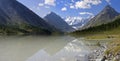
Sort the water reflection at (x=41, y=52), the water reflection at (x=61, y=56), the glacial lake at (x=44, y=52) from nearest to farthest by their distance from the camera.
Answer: the water reflection at (x=61, y=56), the glacial lake at (x=44, y=52), the water reflection at (x=41, y=52)

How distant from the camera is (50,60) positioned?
38969 millimetres

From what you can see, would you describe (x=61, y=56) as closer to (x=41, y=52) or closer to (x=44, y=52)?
(x=44, y=52)

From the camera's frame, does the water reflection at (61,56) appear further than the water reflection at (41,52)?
No

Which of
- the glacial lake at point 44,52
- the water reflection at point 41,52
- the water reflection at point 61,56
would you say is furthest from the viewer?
the water reflection at point 41,52

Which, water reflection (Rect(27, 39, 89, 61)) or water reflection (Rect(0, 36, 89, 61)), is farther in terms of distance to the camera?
water reflection (Rect(0, 36, 89, 61))

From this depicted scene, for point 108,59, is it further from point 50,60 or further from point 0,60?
point 0,60

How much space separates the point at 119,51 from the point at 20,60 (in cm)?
1785

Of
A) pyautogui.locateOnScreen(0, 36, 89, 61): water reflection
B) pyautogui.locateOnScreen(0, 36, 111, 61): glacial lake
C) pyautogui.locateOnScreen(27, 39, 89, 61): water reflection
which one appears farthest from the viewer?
pyautogui.locateOnScreen(0, 36, 89, 61): water reflection

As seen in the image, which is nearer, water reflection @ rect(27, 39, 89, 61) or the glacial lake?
water reflection @ rect(27, 39, 89, 61)

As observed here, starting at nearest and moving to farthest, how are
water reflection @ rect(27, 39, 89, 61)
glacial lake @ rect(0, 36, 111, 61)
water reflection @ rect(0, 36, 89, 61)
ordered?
water reflection @ rect(27, 39, 89, 61)
glacial lake @ rect(0, 36, 111, 61)
water reflection @ rect(0, 36, 89, 61)

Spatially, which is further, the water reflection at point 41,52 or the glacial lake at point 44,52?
the water reflection at point 41,52

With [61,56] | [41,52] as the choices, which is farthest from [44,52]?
[61,56]

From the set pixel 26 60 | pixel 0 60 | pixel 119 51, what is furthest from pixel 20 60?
pixel 119 51

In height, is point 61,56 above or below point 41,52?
above
